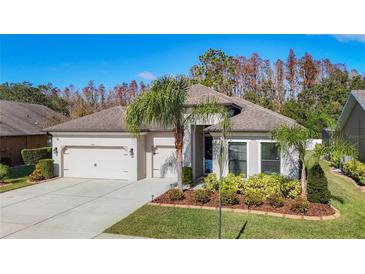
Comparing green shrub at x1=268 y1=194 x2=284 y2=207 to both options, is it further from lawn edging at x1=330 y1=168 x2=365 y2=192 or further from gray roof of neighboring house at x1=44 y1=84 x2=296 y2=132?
lawn edging at x1=330 y1=168 x2=365 y2=192

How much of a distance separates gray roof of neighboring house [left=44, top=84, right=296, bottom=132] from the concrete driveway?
2.95m

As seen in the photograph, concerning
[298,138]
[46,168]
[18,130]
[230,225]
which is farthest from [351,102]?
[18,130]

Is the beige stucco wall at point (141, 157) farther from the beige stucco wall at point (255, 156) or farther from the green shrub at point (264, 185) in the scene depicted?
the green shrub at point (264, 185)

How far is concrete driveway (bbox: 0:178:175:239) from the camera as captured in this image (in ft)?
29.8

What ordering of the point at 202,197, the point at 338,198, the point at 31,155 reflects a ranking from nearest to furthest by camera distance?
the point at 202,197 → the point at 338,198 → the point at 31,155

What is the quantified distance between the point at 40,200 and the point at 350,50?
21933mm

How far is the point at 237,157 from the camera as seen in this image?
14.5 metres

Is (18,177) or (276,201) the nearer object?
(276,201)

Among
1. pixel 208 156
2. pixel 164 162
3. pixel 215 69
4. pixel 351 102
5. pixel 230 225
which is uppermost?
pixel 215 69

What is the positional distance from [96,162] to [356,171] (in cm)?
1402

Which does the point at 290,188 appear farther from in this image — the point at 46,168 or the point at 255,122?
the point at 46,168

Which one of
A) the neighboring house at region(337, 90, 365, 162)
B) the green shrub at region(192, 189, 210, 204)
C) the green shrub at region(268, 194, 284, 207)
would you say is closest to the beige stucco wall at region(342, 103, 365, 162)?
the neighboring house at region(337, 90, 365, 162)

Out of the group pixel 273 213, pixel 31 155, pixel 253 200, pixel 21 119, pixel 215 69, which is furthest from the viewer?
pixel 215 69

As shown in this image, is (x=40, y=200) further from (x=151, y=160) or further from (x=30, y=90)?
(x=30, y=90)
